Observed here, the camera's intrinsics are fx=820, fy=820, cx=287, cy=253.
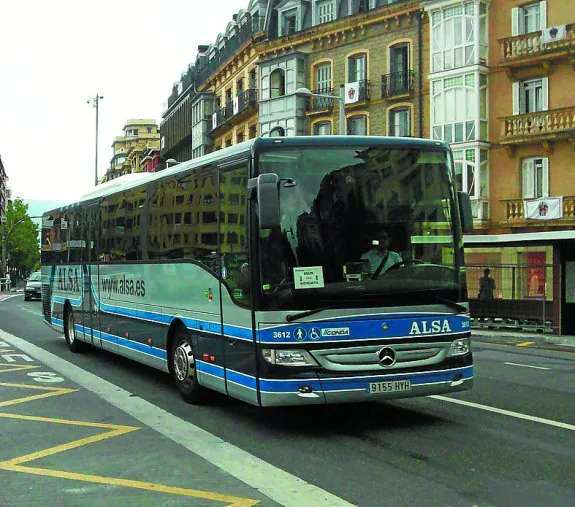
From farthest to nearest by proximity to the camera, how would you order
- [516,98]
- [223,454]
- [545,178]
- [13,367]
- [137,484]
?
1. [516,98]
2. [545,178]
3. [13,367]
4. [223,454]
5. [137,484]

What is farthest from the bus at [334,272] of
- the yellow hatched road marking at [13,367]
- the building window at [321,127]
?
the building window at [321,127]

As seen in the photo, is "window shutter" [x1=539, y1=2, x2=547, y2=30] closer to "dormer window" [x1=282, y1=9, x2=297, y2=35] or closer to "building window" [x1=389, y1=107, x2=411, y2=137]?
"building window" [x1=389, y1=107, x2=411, y2=137]

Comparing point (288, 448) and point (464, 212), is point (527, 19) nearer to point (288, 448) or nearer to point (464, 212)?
point (464, 212)

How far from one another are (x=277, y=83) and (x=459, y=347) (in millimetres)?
38500

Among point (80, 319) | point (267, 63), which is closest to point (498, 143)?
point (267, 63)

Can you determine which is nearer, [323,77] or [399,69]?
[399,69]

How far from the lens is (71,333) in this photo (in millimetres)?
15664

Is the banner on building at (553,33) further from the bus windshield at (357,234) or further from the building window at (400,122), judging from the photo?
the bus windshield at (357,234)

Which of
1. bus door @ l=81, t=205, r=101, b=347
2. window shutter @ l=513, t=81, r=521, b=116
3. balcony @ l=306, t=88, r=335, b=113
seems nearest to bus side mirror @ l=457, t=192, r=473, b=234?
bus door @ l=81, t=205, r=101, b=347

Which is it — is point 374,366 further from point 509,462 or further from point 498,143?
point 498,143

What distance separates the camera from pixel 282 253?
753 cm

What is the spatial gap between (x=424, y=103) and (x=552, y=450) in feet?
107

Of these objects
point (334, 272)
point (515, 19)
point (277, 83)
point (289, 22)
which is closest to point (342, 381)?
point (334, 272)

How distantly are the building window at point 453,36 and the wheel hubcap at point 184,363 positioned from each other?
28.9m
